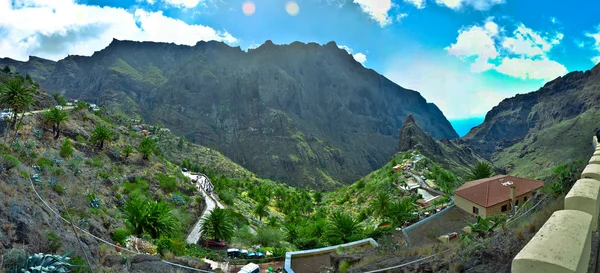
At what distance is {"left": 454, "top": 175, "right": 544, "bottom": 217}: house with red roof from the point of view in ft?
89.2

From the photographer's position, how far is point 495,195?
92.3 ft

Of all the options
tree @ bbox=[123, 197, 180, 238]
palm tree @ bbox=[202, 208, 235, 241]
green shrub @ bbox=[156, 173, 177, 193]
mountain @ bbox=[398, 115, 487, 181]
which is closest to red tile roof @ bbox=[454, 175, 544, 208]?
palm tree @ bbox=[202, 208, 235, 241]

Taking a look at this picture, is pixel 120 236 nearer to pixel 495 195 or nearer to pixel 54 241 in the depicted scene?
pixel 54 241

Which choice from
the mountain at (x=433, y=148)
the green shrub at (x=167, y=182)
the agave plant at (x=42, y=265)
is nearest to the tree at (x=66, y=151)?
the green shrub at (x=167, y=182)

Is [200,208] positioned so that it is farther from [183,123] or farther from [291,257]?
[183,123]

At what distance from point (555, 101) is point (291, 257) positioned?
22778 centimetres

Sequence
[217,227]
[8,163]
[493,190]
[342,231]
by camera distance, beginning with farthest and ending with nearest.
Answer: [217,227] → [493,190] → [342,231] → [8,163]

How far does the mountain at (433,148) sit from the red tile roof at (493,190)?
7562cm

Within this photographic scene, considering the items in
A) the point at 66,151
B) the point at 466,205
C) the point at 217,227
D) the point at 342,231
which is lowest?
the point at 217,227

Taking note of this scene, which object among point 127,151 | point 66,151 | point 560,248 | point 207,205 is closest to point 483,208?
point 560,248

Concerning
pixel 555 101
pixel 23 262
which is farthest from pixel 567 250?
pixel 555 101

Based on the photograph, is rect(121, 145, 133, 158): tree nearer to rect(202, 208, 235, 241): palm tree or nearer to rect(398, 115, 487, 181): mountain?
rect(202, 208, 235, 241): palm tree

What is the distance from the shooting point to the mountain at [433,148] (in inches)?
4475

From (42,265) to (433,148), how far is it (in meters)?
141
